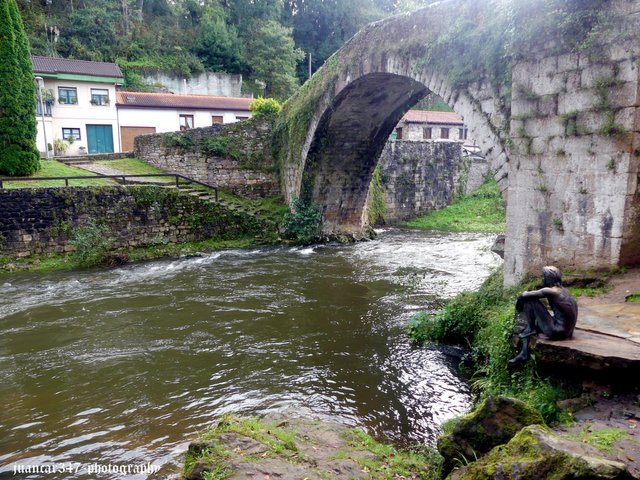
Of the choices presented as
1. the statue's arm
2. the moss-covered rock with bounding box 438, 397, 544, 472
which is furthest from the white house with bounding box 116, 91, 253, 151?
the moss-covered rock with bounding box 438, 397, 544, 472

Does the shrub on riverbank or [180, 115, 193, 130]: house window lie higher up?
[180, 115, 193, 130]: house window

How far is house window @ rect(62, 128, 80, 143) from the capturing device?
23986mm

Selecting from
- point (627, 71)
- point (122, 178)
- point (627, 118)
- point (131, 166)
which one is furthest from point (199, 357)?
point (131, 166)

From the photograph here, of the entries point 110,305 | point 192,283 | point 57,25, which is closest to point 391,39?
point 192,283

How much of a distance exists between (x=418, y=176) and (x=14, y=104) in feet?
49.3

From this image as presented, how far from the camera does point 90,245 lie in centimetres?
1353

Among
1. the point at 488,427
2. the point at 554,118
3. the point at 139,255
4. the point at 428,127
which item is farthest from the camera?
the point at 428,127

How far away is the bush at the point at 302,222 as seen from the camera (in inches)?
644

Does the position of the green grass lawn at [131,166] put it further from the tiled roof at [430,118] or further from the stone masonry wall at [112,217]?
the tiled roof at [430,118]

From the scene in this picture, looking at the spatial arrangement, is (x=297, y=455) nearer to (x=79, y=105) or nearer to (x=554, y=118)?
(x=554, y=118)

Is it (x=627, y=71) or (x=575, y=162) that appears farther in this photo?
(x=575, y=162)

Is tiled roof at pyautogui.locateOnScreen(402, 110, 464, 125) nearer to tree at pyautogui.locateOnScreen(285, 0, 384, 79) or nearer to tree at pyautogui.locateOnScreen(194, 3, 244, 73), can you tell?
tree at pyautogui.locateOnScreen(285, 0, 384, 79)

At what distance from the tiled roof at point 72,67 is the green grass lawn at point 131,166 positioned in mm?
7228

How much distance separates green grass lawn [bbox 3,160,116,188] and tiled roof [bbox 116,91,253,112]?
737 cm
